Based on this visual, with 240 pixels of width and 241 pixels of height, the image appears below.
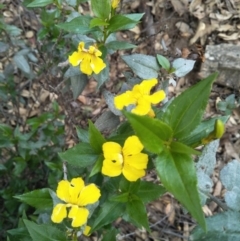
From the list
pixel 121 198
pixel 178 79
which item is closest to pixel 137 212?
pixel 121 198

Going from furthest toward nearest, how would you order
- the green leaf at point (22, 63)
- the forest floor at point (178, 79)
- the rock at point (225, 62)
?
the rock at point (225, 62)
the forest floor at point (178, 79)
the green leaf at point (22, 63)

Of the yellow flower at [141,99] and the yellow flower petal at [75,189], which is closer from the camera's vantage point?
the yellow flower at [141,99]

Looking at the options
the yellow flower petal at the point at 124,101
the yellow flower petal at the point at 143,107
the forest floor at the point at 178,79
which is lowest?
the forest floor at the point at 178,79

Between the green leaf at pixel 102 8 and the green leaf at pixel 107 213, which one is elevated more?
the green leaf at pixel 102 8

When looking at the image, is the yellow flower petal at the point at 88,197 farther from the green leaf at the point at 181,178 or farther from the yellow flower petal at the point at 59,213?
the green leaf at the point at 181,178

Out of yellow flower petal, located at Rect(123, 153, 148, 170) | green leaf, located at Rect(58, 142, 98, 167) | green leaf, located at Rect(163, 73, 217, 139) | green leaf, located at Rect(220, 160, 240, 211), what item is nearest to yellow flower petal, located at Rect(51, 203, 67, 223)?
green leaf, located at Rect(58, 142, 98, 167)

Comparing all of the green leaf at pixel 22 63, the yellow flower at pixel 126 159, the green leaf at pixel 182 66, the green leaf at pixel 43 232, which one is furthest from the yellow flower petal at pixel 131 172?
the green leaf at pixel 22 63

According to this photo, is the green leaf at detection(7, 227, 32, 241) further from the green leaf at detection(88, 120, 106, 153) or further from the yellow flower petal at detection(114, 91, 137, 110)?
the yellow flower petal at detection(114, 91, 137, 110)
